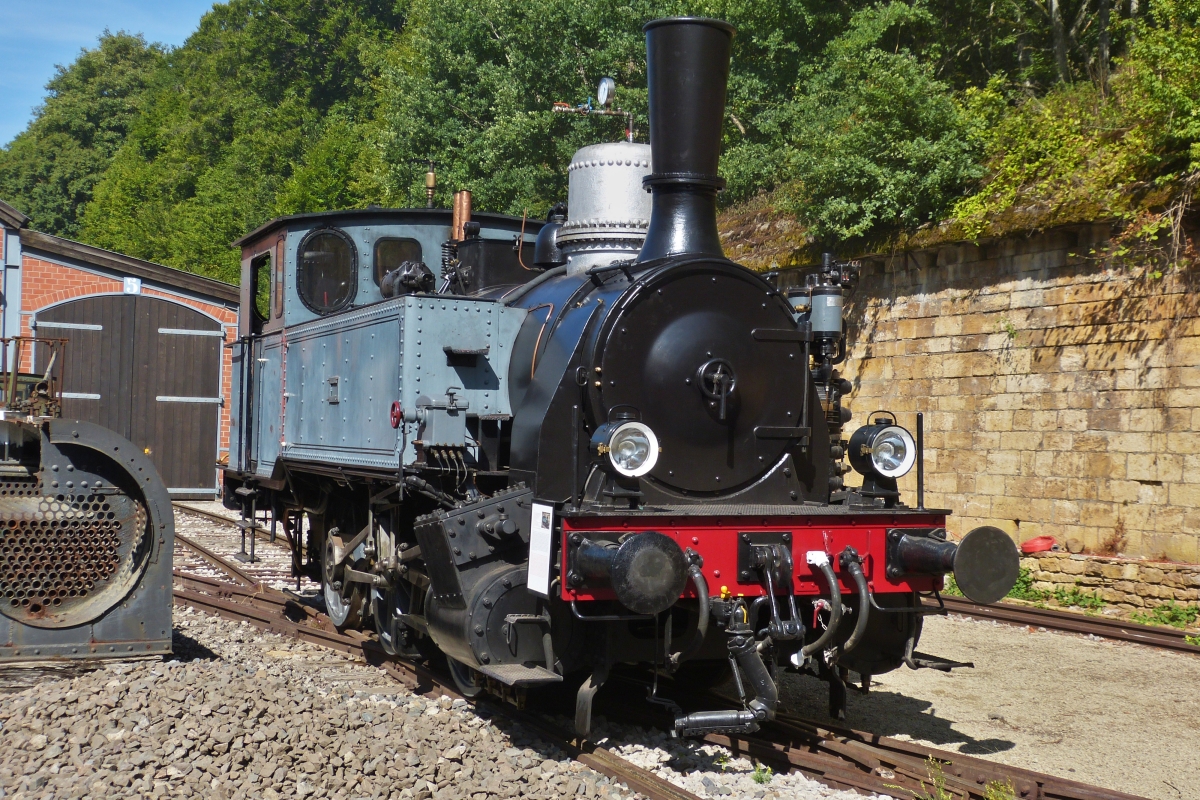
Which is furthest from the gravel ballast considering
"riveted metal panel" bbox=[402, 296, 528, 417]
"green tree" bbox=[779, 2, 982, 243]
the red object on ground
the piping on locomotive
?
"green tree" bbox=[779, 2, 982, 243]

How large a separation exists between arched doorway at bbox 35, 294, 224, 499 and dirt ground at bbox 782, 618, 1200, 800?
14.9 m

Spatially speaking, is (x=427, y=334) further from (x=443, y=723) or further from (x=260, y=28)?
(x=260, y=28)

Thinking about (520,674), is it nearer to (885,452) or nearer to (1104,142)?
(885,452)

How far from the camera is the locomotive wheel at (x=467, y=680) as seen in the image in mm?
5531

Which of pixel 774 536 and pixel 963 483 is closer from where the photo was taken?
pixel 774 536

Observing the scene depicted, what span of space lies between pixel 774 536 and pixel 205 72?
176 ft

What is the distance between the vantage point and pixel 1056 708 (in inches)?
241

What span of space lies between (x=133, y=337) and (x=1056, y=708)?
1697 centimetres

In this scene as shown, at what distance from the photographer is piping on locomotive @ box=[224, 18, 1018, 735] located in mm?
4695

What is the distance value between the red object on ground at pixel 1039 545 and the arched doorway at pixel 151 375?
13.8 m

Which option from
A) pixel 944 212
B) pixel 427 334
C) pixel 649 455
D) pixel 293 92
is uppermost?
pixel 293 92

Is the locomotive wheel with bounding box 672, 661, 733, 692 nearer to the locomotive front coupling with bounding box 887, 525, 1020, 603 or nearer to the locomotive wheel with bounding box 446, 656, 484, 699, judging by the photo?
the locomotive wheel with bounding box 446, 656, 484, 699

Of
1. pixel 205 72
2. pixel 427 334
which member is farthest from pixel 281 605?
pixel 205 72

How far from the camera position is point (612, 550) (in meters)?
4.41
